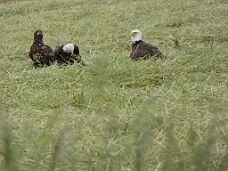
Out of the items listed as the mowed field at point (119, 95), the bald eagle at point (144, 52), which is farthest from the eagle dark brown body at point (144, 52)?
the mowed field at point (119, 95)

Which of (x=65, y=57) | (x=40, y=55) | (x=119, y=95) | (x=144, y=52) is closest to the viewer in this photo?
(x=119, y=95)

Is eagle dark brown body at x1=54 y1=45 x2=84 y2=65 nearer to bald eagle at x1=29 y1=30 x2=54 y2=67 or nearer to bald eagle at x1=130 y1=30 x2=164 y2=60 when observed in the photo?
bald eagle at x1=29 y1=30 x2=54 y2=67

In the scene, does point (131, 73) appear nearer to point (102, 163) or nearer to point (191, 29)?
point (102, 163)

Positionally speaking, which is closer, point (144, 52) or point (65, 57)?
point (144, 52)

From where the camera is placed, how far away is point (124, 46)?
7.05 metres

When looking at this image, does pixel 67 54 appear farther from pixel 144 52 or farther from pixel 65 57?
pixel 144 52

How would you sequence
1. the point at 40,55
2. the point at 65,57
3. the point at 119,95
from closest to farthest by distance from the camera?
the point at 119,95
the point at 65,57
the point at 40,55

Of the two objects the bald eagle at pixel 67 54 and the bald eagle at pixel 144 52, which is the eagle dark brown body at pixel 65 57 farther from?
the bald eagle at pixel 144 52

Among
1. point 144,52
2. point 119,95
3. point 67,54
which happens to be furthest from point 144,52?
point 119,95

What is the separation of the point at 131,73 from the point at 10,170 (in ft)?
11.4

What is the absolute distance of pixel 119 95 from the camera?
4.05m

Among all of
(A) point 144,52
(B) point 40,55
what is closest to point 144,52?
(A) point 144,52

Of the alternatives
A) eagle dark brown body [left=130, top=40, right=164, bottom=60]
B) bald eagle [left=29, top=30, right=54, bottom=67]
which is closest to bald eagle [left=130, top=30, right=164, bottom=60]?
eagle dark brown body [left=130, top=40, right=164, bottom=60]

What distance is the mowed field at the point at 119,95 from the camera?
82.3 inches
